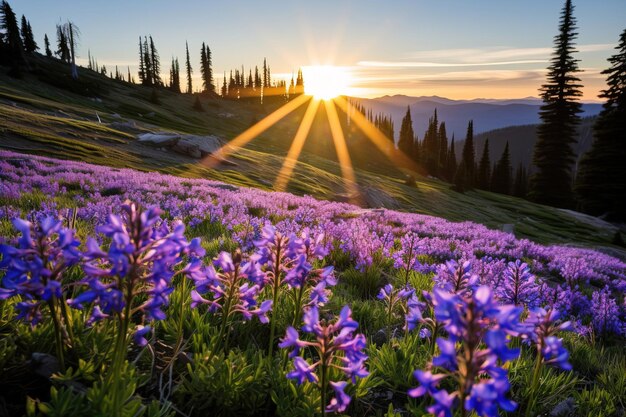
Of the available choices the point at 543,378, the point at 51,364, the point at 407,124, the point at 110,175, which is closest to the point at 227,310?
the point at 51,364

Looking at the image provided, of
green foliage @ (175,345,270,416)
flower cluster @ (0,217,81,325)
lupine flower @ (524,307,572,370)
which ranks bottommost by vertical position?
green foliage @ (175,345,270,416)

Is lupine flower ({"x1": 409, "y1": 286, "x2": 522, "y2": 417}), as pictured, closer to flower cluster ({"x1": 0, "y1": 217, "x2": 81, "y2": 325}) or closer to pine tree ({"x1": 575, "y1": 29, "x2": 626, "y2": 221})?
flower cluster ({"x1": 0, "y1": 217, "x2": 81, "y2": 325})

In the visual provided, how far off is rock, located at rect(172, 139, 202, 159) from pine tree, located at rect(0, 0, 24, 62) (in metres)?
46.2

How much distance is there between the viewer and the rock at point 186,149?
4069 centimetres

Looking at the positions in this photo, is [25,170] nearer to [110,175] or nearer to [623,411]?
[110,175]

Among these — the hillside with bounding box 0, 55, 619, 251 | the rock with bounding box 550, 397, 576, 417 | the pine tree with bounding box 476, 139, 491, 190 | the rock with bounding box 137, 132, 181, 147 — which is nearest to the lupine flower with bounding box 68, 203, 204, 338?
the rock with bounding box 550, 397, 576, 417

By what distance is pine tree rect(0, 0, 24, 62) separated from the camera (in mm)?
62781

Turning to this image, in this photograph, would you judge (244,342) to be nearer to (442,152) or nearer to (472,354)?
(472,354)

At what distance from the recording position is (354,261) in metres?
6.59

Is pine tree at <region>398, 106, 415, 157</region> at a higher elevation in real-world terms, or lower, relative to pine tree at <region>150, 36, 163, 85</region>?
lower

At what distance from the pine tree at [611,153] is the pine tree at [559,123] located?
6426mm

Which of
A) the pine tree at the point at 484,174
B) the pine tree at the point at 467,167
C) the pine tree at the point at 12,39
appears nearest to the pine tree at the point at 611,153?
the pine tree at the point at 467,167

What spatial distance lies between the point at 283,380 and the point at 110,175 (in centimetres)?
1546

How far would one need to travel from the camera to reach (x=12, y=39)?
62.8 metres
